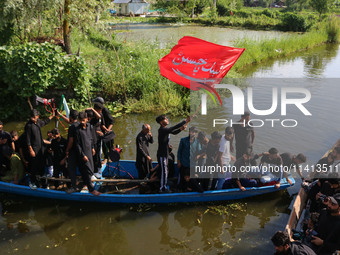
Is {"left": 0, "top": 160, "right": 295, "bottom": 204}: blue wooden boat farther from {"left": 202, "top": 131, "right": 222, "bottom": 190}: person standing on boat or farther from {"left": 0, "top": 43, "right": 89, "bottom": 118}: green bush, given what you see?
{"left": 0, "top": 43, "right": 89, "bottom": 118}: green bush

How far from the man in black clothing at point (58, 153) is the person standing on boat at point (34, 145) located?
313 mm

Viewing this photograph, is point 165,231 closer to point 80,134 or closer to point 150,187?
point 150,187

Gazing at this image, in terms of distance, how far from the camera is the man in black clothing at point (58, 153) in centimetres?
707

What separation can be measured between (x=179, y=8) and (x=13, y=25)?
3190 centimetres

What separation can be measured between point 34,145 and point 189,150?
3.37 m

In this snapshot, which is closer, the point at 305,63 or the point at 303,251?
the point at 303,251

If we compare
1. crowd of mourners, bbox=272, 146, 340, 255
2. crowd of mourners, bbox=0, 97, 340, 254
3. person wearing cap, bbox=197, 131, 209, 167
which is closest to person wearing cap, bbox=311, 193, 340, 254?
crowd of mourners, bbox=272, 146, 340, 255

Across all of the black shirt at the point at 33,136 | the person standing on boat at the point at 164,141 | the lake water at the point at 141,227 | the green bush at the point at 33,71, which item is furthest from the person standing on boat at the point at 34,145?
the green bush at the point at 33,71

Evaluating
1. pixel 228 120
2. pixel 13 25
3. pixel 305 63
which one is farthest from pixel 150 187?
pixel 305 63

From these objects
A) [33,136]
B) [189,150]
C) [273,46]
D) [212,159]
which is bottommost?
[212,159]

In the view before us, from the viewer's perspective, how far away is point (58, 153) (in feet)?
23.6

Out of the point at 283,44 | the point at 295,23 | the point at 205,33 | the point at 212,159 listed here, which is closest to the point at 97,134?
the point at 212,159

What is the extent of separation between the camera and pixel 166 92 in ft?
42.3

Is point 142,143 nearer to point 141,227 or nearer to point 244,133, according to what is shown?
point 141,227
